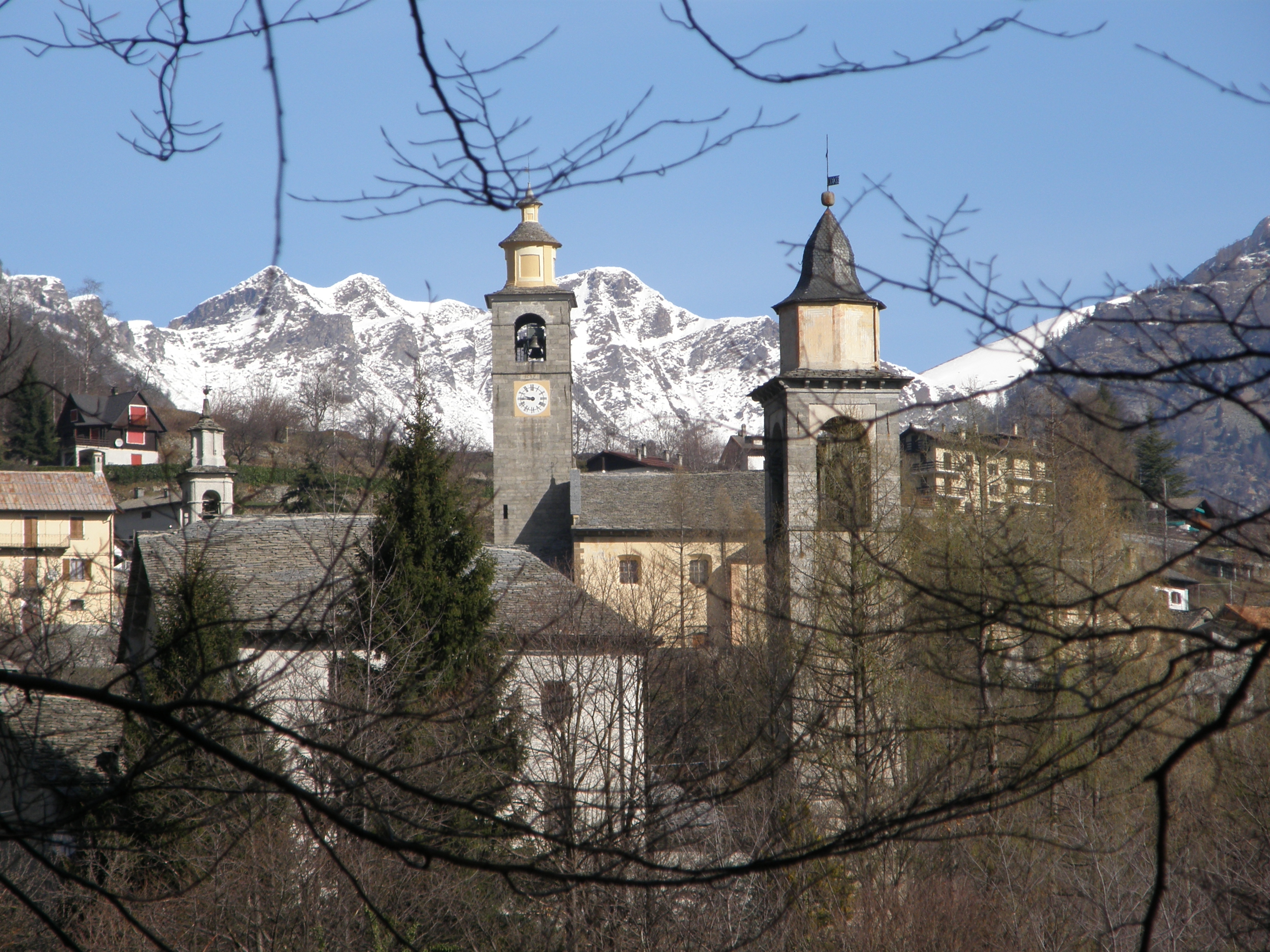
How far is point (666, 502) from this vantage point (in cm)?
3944

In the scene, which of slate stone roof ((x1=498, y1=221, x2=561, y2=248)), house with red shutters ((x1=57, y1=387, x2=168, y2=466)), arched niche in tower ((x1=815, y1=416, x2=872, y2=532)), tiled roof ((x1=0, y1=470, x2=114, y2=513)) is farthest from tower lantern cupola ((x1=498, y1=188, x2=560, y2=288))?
arched niche in tower ((x1=815, y1=416, x2=872, y2=532))

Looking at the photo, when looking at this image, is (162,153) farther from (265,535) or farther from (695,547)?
(695,547)

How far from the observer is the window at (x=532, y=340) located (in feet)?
127

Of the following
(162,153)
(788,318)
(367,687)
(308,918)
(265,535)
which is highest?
(788,318)

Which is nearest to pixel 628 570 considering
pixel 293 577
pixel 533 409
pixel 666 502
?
pixel 666 502

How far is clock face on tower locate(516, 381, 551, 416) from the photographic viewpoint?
38281 millimetres

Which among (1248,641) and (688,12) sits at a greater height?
(688,12)

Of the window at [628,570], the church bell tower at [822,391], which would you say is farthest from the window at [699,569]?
the church bell tower at [822,391]

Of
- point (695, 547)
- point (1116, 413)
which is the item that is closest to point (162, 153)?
point (1116, 413)

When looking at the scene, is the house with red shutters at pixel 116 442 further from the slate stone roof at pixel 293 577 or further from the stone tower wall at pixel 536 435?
the slate stone roof at pixel 293 577

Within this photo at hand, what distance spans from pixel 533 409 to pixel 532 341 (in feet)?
7.70

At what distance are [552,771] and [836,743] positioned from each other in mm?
3912

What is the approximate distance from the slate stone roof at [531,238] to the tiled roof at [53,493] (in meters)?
14.7

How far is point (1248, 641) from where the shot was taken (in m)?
2.84
